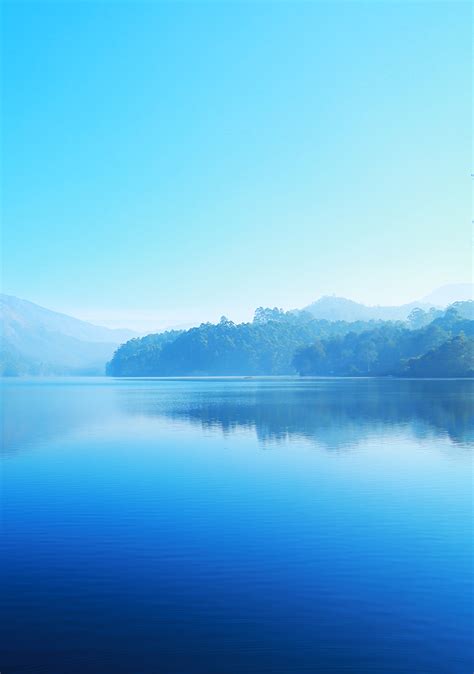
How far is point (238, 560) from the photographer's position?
12.6 m

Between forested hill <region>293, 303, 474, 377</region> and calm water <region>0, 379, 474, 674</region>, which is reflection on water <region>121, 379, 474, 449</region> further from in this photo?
forested hill <region>293, 303, 474, 377</region>

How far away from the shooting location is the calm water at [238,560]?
8648 millimetres

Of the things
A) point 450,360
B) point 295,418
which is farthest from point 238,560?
point 450,360

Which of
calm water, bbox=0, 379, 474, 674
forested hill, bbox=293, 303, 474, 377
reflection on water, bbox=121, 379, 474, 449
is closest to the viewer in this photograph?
calm water, bbox=0, 379, 474, 674

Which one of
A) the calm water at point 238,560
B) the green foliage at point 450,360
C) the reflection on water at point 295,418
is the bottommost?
the calm water at point 238,560

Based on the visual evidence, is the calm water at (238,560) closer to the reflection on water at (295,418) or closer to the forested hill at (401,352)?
the reflection on water at (295,418)

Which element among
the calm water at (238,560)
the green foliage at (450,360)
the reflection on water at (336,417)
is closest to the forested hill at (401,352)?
the green foliage at (450,360)

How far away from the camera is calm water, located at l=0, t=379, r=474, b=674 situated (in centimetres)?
865

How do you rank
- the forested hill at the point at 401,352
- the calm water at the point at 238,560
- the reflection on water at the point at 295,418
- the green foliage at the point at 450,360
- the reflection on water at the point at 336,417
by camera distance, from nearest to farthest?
the calm water at the point at 238,560, the reflection on water at the point at 295,418, the reflection on water at the point at 336,417, the green foliage at the point at 450,360, the forested hill at the point at 401,352

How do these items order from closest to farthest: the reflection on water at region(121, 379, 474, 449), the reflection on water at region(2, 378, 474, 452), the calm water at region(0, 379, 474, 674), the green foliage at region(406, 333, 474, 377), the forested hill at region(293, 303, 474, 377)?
1. the calm water at region(0, 379, 474, 674)
2. the reflection on water at region(2, 378, 474, 452)
3. the reflection on water at region(121, 379, 474, 449)
4. the green foliage at region(406, 333, 474, 377)
5. the forested hill at region(293, 303, 474, 377)

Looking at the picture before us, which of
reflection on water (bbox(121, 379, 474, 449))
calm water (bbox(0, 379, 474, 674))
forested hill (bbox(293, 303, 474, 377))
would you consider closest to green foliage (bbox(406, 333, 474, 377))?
forested hill (bbox(293, 303, 474, 377))

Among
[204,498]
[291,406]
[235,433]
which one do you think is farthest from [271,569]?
[291,406]

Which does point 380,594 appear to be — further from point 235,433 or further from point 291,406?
point 291,406

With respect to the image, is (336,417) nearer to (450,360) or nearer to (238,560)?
(238,560)
